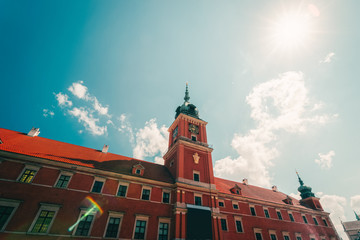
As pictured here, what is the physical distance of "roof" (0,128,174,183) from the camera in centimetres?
1808

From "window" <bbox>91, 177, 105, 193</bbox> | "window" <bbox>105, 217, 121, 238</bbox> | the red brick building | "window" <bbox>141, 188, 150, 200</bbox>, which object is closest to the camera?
the red brick building

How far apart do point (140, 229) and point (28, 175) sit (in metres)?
12.4

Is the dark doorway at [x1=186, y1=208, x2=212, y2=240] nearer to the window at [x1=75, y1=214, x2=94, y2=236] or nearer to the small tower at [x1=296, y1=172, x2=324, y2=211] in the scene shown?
the window at [x1=75, y1=214, x2=94, y2=236]

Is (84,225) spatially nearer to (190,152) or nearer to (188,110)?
(190,152)

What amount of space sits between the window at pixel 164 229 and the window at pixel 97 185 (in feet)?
25.6

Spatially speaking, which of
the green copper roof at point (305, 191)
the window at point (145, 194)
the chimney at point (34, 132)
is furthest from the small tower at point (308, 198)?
the chimney at point (34, 132)

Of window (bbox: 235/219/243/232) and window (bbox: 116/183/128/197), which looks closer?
window (bbox: 116/183/128/197)

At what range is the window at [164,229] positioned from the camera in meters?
18.9

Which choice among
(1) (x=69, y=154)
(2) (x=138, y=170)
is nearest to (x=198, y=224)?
(2) (x=138, y=170)

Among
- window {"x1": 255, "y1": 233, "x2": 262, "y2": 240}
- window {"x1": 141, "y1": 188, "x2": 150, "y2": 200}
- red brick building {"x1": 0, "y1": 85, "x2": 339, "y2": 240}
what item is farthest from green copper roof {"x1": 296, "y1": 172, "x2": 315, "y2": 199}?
window {"x1": 141, "y1": 188, "x2": 150, "y2": 200}

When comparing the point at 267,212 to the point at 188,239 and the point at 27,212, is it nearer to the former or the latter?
the point at 188,239

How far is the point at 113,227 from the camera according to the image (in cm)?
1719

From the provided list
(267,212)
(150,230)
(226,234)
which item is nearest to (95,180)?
(150,230)

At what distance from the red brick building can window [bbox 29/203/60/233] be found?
0.07m
